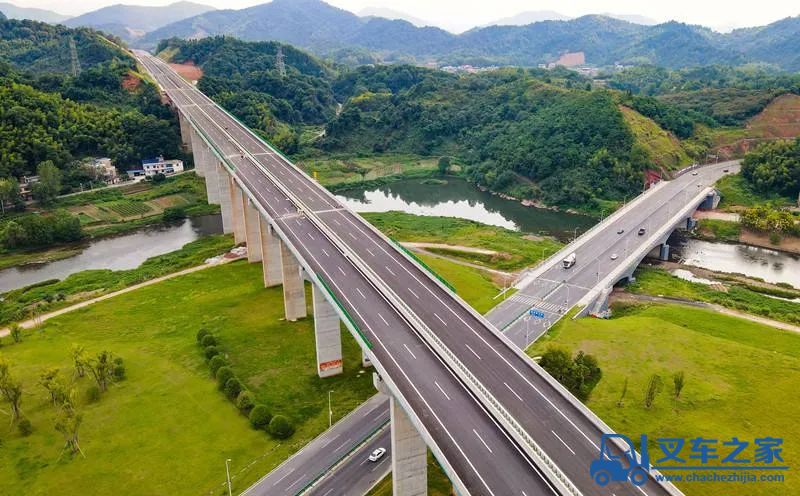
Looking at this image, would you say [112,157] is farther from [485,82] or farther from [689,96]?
[689,96]

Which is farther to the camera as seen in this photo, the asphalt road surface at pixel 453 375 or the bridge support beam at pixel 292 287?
the bridge support beam at pixel 292 287

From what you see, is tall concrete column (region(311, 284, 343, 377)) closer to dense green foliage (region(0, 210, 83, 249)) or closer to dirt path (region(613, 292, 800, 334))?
dirt path (region(613, 292, 800, 334))

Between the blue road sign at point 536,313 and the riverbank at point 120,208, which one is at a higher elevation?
the riverbank at point 120,208

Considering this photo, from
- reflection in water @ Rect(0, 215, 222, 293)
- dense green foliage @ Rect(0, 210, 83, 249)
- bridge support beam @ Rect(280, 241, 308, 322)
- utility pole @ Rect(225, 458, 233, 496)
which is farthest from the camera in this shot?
dense green foliage @ Rect(0, 210, 83, 249)

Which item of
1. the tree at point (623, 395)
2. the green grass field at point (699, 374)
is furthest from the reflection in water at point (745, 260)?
the tree at point (623, 395)

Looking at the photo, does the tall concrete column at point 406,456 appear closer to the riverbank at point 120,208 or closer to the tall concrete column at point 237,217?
the tall concrete column at point 237,217

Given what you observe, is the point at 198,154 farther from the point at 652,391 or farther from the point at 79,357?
the point at 652,391

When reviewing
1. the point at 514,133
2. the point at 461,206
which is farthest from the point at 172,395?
the point at 514,133

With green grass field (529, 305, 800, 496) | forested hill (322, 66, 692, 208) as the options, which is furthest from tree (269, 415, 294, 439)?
forested hill (322, 66, 692, 208)
